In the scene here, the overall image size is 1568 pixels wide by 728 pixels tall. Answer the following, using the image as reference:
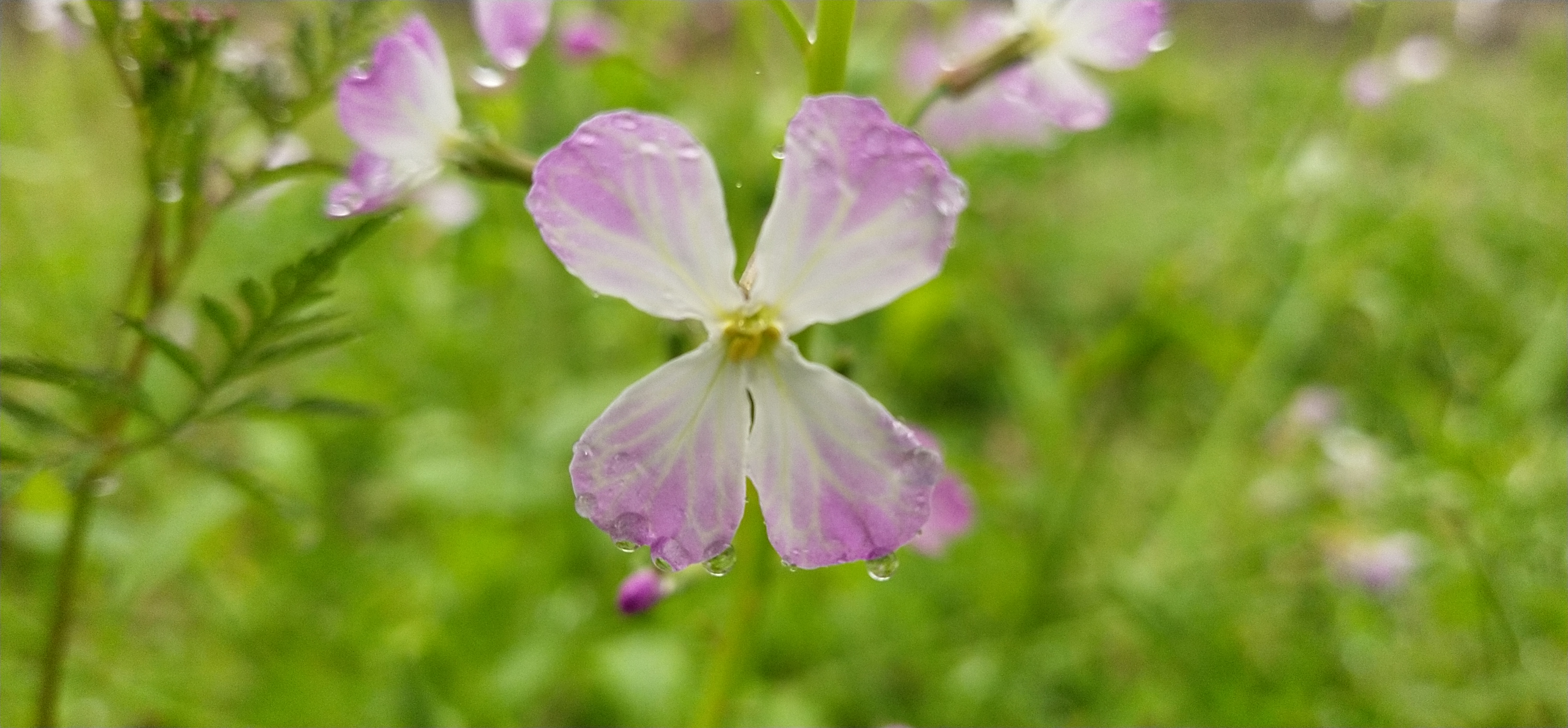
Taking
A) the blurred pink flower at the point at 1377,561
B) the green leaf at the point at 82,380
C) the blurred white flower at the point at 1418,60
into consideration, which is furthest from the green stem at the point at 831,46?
the blurred white flower at the point at 1418,60

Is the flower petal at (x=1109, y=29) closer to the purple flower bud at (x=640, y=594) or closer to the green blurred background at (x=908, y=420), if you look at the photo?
the green blurred background at (x=908, y=420)

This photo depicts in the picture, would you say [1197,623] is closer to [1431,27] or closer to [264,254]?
[264,254]

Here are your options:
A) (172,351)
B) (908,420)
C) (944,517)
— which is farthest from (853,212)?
(908,420)

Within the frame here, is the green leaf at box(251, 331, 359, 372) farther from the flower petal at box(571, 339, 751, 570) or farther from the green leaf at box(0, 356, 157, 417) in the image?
the flower petal at box(571, 339, 751, 570)

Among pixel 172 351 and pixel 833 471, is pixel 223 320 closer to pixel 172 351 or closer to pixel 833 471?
pixel 172 351

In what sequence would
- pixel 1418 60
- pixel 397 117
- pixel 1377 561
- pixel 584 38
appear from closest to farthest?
pixel 397 117, pixel 584 38, pixel 1377 561, pixel 1418 60

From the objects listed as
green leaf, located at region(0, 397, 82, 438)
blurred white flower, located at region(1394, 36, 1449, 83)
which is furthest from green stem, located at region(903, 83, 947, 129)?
blurred white flower, located at region(1394, 36, 1449, 83)
